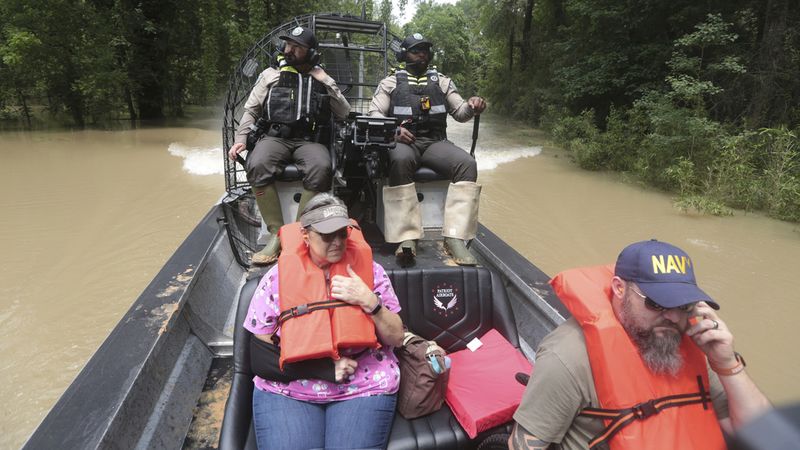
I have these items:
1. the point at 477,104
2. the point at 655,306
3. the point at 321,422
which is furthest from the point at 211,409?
the point at 477,104

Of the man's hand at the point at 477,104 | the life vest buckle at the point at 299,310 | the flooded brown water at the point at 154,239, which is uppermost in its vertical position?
the man's hand at the point at 477,104

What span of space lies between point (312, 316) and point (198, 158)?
10310mm

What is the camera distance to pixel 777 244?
622 centimetres

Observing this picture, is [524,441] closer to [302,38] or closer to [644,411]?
[644,411]

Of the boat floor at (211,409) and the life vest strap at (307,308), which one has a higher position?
the life vest strap at (307,308)

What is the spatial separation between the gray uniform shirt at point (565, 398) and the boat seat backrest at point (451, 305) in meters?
0.98

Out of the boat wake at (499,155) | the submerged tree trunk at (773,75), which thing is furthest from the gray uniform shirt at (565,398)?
the boat wake at (499,155)

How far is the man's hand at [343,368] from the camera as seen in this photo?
186 cm

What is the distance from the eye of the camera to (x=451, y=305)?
2.58 m

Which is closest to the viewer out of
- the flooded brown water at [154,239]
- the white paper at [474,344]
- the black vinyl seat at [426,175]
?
the white paper at [474,344]

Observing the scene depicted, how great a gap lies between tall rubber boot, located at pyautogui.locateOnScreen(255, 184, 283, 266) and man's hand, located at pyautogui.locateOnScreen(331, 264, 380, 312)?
60.0 inches

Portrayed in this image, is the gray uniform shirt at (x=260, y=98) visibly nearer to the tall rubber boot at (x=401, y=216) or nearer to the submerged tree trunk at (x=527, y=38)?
the tall rubber boot at (x=401, y=216)

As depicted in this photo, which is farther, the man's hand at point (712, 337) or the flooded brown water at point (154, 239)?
the flooded brown water at point (154, 239)

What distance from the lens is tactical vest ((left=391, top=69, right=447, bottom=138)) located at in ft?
12.6
